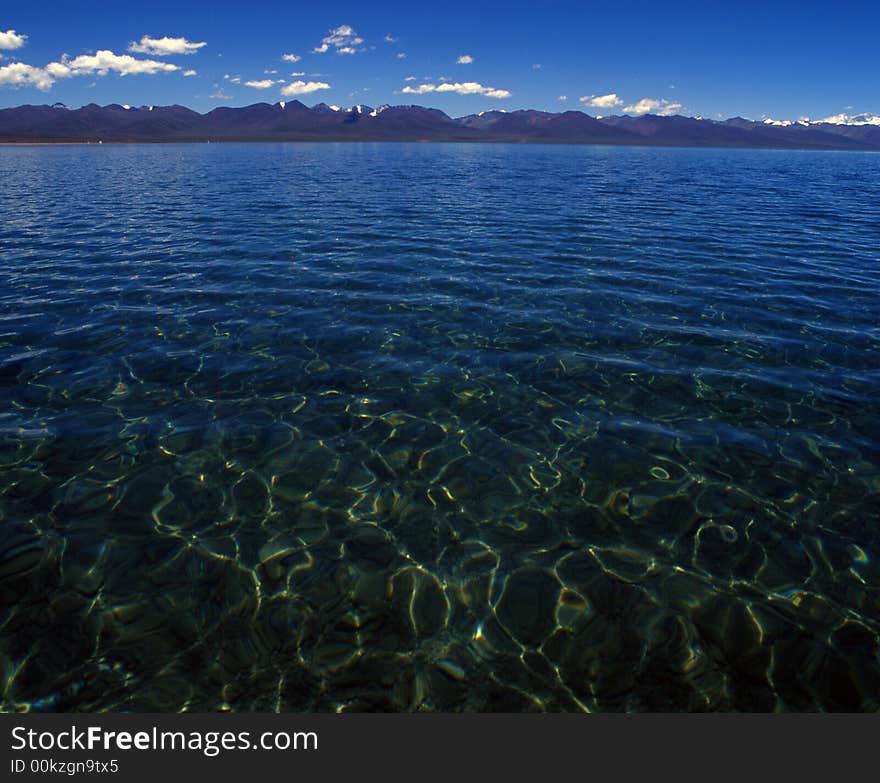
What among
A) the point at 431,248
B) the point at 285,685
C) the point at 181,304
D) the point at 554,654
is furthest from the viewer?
the point at 431,248

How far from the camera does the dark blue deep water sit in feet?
22.0

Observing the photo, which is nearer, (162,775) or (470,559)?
(162,775)

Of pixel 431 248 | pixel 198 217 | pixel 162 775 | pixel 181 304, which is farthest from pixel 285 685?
pixel 198 217

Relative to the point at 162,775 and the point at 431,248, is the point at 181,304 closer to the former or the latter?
the point at 431,248

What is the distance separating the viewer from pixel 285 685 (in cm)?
644

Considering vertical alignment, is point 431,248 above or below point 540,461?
above

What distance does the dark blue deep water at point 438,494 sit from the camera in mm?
6715

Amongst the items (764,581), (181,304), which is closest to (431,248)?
(181,304)

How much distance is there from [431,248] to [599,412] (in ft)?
60.7

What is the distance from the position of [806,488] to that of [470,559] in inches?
277

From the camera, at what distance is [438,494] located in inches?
380

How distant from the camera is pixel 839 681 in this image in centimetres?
655

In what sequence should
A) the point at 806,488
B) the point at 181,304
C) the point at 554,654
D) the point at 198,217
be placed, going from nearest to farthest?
1. the point at 554,654
2. the point at 806,488
3. the point at 181,304
4. the point at 198,217

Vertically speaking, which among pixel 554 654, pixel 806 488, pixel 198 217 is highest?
pixel 198 217
